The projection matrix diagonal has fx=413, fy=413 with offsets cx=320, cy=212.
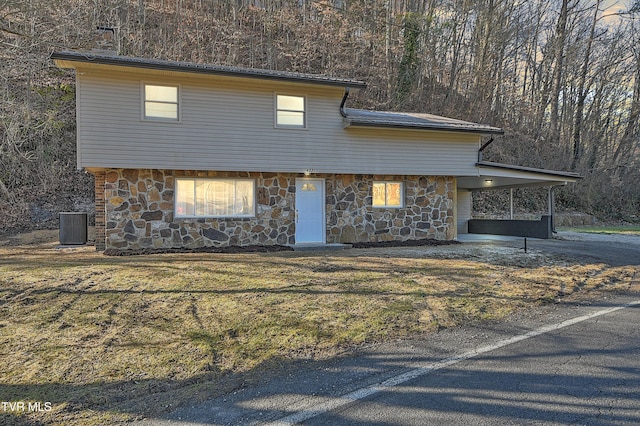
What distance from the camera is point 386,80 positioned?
25281mm

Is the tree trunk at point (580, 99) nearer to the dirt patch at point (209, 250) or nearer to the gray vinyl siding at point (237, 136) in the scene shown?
the gray vinyl siding at point (237, 136)

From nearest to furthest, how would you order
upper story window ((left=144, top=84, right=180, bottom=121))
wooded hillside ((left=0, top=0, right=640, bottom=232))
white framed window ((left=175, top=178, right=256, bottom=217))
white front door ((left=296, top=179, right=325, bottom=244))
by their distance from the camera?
1. upper story window ((left=144, top=84, right=180, bottom=121))
2. white framed window ((left=175, top=178, right=256, bottom=217))
3. white front door ((left=296, top=179, right=325, bottom=244))
4. wooded hillside ((left=0, top=0, right=640, bottom=232))

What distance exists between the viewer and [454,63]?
27094 millimetres

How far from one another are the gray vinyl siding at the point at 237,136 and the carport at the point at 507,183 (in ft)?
3.72

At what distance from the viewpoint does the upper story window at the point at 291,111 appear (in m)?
12.3

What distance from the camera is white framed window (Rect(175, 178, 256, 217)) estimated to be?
38.9ft

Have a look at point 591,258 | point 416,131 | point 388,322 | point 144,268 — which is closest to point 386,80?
point 416,131

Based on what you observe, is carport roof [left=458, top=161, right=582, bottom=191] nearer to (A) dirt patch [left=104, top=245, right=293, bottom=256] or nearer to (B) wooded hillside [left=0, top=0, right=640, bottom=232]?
(A) dirt patch [left=104, top=245, right=293, bottom=256]

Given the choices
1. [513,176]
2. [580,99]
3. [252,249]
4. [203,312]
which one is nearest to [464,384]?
[203,312]

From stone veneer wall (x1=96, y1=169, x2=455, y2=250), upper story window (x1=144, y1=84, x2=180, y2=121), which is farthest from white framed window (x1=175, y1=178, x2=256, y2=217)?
upper story window (x1=144, y1=84, x2=180, y2=121)

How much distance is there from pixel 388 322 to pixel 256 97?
869 centimetres

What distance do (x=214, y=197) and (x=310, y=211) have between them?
300 centimetres

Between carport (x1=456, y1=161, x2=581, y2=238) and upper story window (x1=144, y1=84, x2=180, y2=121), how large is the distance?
9.85 metres

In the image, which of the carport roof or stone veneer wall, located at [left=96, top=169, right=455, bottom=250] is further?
the carport roof
